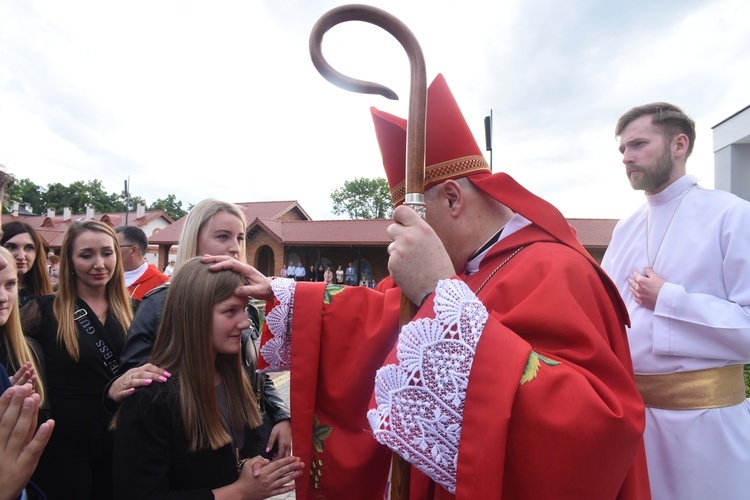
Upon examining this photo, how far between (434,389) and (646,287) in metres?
1.64

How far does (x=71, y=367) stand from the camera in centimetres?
264

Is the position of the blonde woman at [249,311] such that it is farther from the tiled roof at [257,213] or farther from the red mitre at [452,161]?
the tiled roof at [257,213]

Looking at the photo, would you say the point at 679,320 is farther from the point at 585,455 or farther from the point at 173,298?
the point at 173,298

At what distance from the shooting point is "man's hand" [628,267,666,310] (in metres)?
2.19

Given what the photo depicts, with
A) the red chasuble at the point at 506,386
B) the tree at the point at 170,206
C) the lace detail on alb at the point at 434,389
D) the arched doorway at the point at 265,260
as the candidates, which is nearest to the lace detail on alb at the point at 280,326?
the red chasuble at the point at 506,386

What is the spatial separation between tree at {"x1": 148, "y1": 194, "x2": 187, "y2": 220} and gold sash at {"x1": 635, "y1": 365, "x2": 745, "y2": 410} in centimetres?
7591

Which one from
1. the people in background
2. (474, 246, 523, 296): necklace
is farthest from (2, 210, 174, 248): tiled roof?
(474, 246, 523, 296): necklace

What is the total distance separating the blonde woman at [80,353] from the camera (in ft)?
8.09

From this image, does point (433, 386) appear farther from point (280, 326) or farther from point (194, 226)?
point (194, 226)

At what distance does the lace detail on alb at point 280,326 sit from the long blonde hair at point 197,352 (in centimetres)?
23

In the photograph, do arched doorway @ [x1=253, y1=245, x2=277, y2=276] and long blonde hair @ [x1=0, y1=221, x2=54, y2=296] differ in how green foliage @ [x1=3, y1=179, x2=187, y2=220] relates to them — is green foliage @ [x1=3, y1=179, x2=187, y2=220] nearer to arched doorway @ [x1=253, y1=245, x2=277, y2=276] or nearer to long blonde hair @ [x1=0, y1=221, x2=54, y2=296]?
arched doorway @ [x1=253, y1=245, x2=277, y2=276]

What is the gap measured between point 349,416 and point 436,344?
71cm

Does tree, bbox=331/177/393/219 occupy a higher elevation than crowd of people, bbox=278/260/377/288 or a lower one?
higher

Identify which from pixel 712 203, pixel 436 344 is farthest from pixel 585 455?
pixel 712 203
